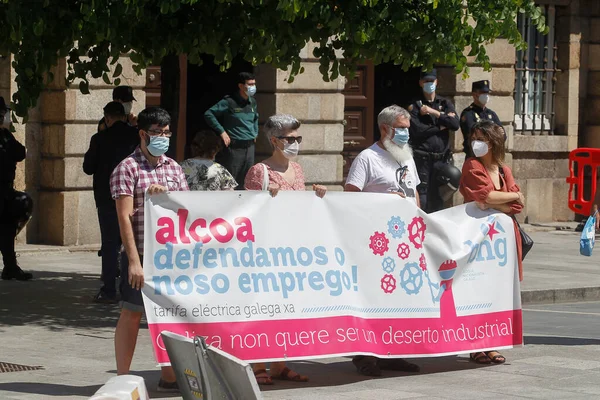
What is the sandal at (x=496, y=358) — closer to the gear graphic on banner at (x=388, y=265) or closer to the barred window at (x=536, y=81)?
the gear graphic on banner at (x=388, y=265)

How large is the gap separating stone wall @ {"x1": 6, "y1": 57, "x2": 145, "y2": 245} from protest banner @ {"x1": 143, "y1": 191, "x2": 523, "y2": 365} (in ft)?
24.6

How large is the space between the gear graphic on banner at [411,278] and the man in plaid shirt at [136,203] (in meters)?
1.71

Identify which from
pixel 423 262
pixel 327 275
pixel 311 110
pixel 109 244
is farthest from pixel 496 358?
pixel 311 110

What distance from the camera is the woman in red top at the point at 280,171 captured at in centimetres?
942

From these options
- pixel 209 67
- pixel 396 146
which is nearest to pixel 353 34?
pixel 396 146

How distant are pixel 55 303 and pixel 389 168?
13.0ft

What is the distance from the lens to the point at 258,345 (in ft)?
29.6

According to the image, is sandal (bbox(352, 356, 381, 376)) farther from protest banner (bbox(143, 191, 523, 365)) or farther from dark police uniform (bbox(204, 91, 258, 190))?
dark police uniform (bbox(204, 91, 258, 190))

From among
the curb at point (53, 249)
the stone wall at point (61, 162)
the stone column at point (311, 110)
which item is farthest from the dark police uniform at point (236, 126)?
the stone column at point (311, 110)

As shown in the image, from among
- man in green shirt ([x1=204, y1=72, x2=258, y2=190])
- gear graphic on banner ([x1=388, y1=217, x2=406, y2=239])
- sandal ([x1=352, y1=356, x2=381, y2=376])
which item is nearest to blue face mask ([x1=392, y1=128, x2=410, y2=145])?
gear graphic on banner ([x1=388, y1=217, x2=406, y2=239])

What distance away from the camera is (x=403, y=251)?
974cm

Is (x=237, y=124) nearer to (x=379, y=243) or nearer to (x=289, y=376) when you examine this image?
(x=379, y=243)

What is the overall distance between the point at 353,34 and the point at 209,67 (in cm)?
744

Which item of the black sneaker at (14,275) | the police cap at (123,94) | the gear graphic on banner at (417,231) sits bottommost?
the black sneaker at (14,275)
